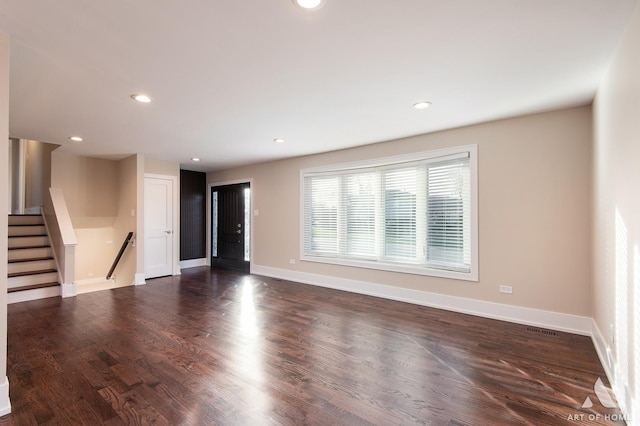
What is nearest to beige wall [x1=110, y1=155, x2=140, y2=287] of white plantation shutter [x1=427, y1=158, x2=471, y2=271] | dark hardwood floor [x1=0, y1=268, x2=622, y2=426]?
dark hardwood floor [x1=0, y1=268, x2=622, y2=426]

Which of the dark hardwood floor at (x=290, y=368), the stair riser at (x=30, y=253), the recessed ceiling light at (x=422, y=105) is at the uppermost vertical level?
the recessed ceiling light at (x=422, y=105)

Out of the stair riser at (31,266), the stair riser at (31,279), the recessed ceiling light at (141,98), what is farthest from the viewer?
the stair riser at (31,266)

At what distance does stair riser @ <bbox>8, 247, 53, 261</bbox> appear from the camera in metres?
4.91

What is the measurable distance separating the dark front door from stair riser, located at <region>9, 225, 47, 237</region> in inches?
127

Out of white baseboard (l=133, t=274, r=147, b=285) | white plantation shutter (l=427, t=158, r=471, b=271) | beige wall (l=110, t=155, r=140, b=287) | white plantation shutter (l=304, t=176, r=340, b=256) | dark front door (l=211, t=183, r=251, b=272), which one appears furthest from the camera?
dark front door (l=211, t=183, r=251, b=272)

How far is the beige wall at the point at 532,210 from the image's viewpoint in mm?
3217

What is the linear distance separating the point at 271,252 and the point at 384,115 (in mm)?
3946

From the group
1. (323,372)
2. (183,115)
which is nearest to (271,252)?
(183,115)

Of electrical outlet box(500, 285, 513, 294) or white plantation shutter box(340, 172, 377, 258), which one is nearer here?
electrical outlet box(500, 285, 513, 294)

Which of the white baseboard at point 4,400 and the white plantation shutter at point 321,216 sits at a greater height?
the white plantation shutter at point 321,216

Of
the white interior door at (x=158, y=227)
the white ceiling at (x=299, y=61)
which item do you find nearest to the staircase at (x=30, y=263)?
the white interior door at (x=158, y=227)

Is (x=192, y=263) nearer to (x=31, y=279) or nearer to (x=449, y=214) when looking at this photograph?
(x=31, y=279)

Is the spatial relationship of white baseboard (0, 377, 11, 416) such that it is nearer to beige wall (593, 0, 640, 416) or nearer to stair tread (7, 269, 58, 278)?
stair tread (7, 269, 58, 278)

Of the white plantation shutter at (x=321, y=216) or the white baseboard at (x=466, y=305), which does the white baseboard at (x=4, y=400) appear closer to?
the white baseboard at (x=466, y=305)
